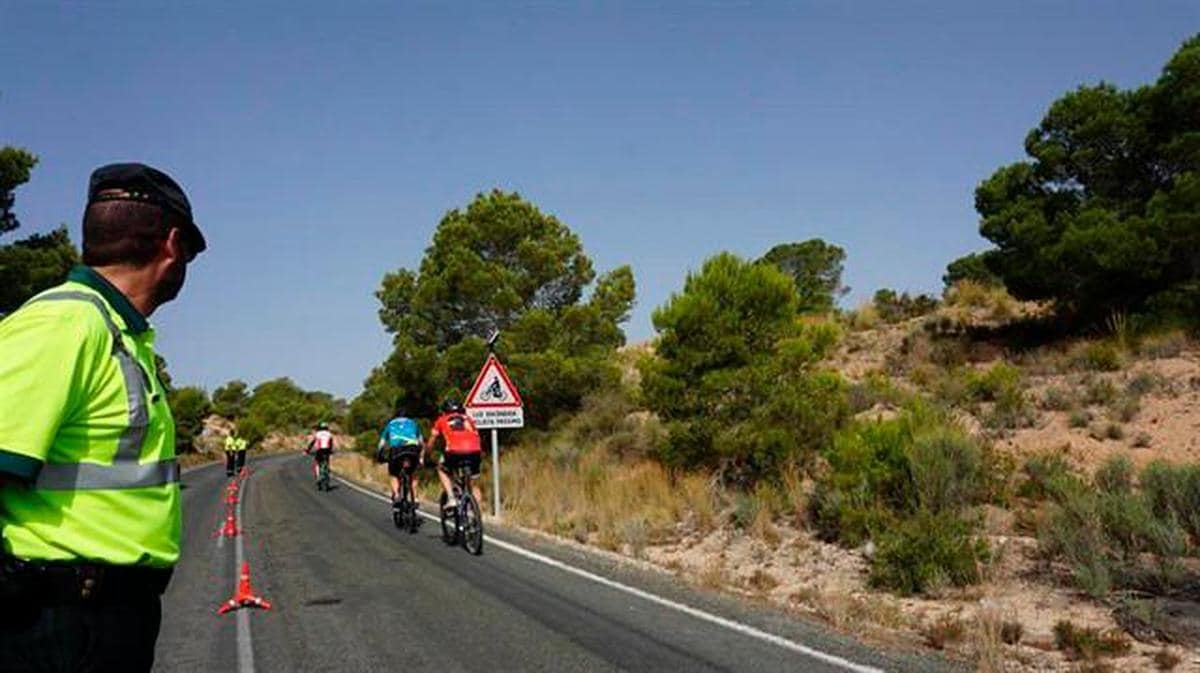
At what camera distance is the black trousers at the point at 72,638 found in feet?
6.93

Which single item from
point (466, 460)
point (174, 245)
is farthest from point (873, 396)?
Answer: point (174, 245)

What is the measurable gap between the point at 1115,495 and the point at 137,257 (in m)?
10.8

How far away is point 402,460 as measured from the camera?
53.8 feet

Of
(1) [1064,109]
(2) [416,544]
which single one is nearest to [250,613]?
(2) [416,544]

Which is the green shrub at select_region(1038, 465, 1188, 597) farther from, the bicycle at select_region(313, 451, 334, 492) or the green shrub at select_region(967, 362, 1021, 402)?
the bicycle at select_region(313, 451, 334, 492)

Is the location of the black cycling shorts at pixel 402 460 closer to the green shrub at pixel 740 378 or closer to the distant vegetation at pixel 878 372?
the distant vegetation at pixel 878 372

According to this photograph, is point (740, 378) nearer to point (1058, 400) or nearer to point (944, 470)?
point (944, 470)

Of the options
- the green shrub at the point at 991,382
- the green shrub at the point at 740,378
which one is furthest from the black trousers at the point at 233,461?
the green shrub at the point at 991,382

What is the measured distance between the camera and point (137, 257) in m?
2.55

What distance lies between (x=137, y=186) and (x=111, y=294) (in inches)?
13.1

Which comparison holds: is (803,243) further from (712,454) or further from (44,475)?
(44,475)

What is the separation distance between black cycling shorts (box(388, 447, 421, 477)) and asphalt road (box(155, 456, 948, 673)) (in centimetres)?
237

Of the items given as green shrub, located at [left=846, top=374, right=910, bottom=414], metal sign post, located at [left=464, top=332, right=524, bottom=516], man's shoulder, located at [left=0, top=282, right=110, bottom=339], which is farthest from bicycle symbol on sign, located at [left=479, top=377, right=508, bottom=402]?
man's shoulder, located at [left=0, top=282, right=110, bottom=339]

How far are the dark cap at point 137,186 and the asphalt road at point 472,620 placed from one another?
509 centimetres
